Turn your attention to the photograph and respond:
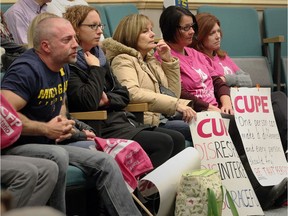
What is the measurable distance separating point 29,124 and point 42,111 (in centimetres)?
16

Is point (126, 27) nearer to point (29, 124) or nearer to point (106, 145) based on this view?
point (106, 145)

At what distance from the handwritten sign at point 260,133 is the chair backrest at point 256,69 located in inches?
46.7

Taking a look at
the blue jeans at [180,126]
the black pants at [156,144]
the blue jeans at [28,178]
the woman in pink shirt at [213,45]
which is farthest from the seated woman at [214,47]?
the blue jeans at [28,178]

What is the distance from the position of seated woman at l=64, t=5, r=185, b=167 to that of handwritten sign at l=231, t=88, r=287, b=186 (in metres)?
0.59

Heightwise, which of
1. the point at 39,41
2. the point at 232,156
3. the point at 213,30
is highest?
the point at 39,41

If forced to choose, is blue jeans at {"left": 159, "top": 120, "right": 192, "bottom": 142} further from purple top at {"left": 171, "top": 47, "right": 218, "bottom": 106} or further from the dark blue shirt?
the dark blue shirt

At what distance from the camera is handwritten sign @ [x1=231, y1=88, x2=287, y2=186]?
12.4 feet

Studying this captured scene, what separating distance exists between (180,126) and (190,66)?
1.92 ft

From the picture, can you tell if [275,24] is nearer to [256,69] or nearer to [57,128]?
[256,69]

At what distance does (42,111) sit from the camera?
103 inches

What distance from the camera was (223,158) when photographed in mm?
3467

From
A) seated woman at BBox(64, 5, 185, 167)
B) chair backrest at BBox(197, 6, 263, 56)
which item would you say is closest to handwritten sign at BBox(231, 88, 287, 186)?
seated woman at BBox(64, 5, 185, 167)

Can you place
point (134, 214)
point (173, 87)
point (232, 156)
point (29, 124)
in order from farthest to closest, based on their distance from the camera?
point (173, 87) → point (232, 156) → point (134, 214) → point (29, 124)

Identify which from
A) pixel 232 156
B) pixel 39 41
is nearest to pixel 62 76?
pixel 39 41
